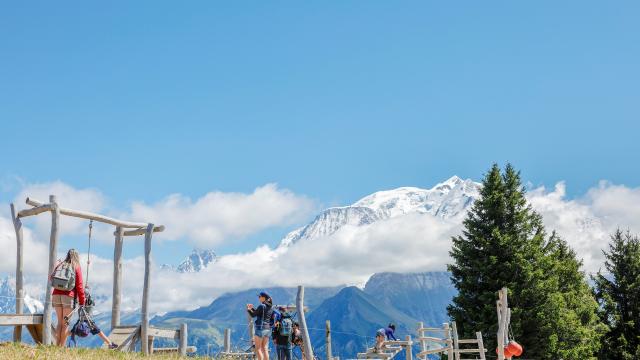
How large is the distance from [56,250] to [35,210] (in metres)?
1.92

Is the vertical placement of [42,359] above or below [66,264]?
below

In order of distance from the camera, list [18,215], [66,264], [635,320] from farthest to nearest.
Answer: [635,320], [18,215], [66,264]

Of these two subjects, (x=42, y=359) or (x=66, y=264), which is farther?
(x=66, y=264)

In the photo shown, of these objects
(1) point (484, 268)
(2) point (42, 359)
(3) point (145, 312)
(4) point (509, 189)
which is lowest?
(2) point (42, 359)

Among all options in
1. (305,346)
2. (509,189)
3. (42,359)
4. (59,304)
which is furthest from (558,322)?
(42,359)

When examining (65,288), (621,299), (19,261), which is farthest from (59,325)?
(621,299)

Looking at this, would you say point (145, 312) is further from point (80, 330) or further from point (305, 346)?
point (305, 346)

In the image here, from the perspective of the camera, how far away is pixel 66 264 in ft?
68.9

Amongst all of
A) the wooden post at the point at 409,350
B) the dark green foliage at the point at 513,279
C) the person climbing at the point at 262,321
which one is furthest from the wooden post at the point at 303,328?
the dark green foliage at the point at 513,279

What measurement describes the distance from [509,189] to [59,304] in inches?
1269

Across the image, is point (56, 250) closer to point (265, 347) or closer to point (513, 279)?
point (265, 347)

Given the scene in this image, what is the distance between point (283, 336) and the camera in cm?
2208

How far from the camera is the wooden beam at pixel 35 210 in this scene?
23.5 meters

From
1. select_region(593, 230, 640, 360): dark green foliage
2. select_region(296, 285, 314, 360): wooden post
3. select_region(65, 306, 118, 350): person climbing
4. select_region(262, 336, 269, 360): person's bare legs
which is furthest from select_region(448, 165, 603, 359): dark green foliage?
select_region(65, 306, 118, 350): person climbing
